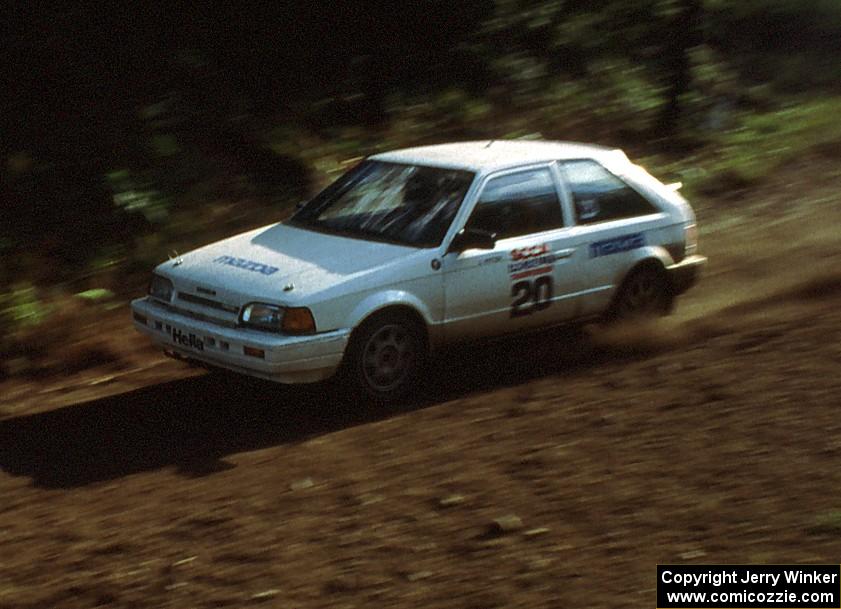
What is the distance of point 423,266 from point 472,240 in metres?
0.38

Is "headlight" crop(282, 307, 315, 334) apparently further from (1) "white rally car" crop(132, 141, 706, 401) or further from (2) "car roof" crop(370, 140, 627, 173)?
(2) "car roof" crop(370, 140, 627, 173)

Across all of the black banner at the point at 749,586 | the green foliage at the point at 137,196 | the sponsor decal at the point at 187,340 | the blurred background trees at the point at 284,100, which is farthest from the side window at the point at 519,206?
the green foliage at the point at 137,196

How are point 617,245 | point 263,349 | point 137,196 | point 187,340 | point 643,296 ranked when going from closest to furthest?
point 263,349 < point 187,340 < point 617,245 < point 643,296 < point 137,196

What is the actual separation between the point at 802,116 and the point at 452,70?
6103 mm

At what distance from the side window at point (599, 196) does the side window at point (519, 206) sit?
0.19 metres

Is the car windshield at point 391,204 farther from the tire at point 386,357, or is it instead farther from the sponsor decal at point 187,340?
the sponsor decal at point 187,340

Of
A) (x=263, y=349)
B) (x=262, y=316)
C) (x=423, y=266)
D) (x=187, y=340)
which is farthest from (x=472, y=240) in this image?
(x=187, y=340)

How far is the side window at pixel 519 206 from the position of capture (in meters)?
9.12

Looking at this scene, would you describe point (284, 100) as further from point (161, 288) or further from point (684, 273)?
point (161, 288)

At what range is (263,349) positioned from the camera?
8.09 meters

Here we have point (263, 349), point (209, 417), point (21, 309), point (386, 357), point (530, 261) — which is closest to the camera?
point (263, 349)

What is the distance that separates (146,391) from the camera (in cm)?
966

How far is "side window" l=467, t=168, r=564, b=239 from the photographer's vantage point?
359 inches

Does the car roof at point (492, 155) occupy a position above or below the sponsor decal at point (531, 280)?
above
